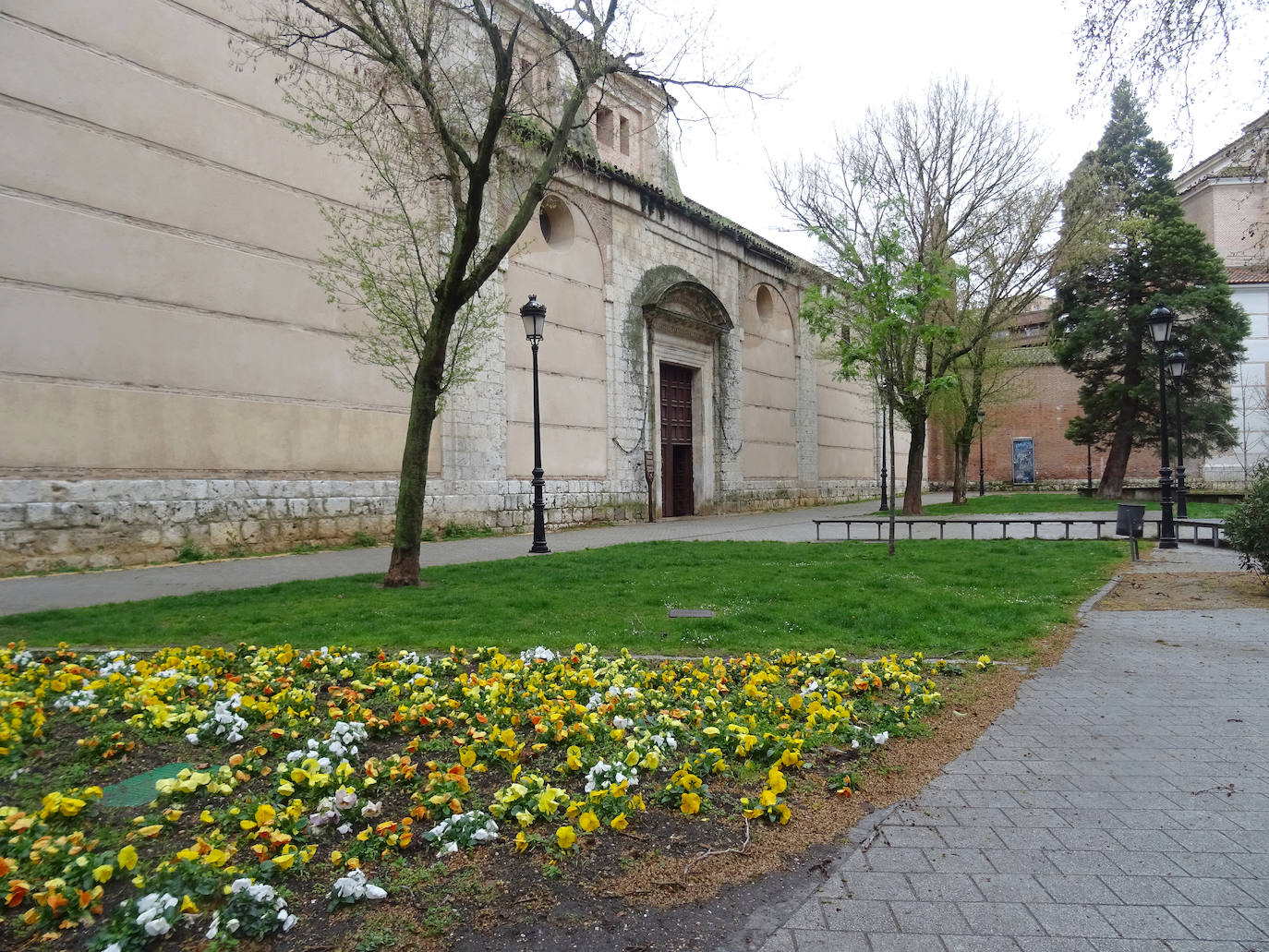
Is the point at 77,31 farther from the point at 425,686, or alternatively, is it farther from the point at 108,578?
the point at 425,686

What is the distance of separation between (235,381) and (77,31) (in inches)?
203

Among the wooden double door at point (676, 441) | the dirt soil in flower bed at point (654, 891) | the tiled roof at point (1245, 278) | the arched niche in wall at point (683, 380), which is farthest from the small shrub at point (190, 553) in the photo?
the tiled roof at point (1245, 278)

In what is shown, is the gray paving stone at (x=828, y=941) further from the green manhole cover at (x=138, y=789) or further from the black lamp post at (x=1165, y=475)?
the black lamp post at (x=1165, y=475)

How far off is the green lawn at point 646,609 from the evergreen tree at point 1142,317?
2171 centimetres

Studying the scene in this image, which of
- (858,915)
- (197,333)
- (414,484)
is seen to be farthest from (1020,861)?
(197,333)

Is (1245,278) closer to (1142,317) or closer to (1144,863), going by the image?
(1142,317)

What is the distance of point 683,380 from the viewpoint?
24750 millimetres

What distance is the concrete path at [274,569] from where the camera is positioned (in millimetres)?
8789

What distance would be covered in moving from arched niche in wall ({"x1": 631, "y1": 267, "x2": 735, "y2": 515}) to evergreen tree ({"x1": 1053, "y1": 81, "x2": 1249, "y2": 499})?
13.2 meters

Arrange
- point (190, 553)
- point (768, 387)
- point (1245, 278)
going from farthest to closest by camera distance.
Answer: point (1245, 278), point (768, 387), point (190, 553)

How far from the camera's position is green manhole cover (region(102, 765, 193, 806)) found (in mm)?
3062

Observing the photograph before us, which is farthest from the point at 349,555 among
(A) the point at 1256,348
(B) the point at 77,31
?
(A) the point at 1256,348

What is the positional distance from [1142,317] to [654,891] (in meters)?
32.3

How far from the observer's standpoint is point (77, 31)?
1120 cm
